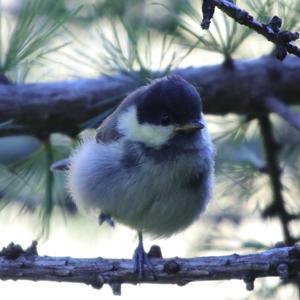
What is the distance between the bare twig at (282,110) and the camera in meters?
2.57

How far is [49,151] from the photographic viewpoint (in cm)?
285

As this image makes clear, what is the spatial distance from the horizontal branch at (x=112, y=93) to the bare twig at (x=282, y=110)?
0.04 m

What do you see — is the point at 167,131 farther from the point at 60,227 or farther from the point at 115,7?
the point at 60,227

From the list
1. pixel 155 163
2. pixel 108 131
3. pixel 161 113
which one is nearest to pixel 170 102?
pixel 161 113

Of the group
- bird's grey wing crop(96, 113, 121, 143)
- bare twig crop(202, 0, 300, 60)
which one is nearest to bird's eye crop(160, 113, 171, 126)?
bird's grey wing crop(96, 113, 121, 143)

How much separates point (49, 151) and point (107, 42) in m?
0.43

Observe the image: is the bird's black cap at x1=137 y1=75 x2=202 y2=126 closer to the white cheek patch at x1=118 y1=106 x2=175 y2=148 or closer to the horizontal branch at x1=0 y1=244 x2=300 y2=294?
the white cheek patch at x1=118 y1=106 x2=175 y2=148

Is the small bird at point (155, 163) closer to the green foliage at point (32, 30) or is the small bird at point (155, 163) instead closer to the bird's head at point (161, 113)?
the bird's head at point (161, 113)

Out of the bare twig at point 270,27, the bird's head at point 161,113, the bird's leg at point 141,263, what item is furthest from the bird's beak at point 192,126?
the bare twig at point 270,27

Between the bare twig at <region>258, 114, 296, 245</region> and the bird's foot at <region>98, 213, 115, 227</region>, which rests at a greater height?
the bare twig at <region>258, 114, 296, 245</region>

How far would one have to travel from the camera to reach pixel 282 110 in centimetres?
269

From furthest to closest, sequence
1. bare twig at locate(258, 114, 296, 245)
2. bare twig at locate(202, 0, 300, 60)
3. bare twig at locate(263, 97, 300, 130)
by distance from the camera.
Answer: bare twig at locate(258, 114, 296, 245) < bare twig at locate(263, 97, 300, 130) < bare twig at locate(202, 0, 300, 60)

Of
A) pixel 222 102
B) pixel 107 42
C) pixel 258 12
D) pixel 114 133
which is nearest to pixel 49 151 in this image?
pixel 114 133

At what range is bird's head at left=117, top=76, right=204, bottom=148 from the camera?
8.50 ft
